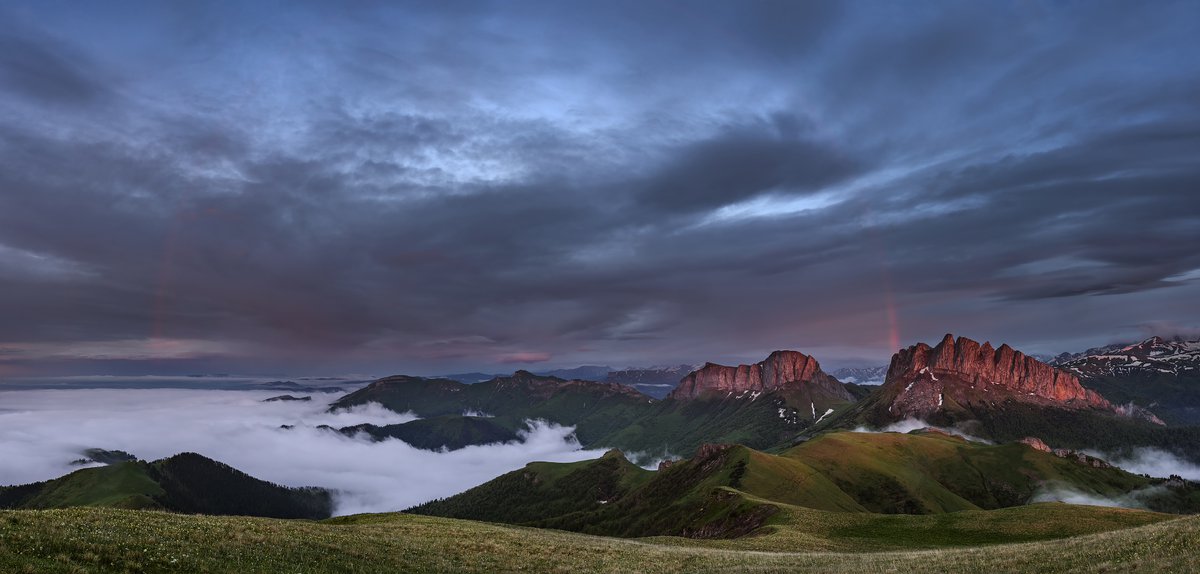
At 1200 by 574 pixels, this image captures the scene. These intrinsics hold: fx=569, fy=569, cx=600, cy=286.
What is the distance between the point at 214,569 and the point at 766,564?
123 feet

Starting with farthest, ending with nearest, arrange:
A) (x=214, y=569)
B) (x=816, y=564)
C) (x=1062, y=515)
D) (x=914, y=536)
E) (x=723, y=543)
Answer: (x=1062, y=515) → (x=914, y=536) → (x=723, y=543) → (x=816, y=564) → (x=214, y=569)

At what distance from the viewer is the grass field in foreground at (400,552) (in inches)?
989

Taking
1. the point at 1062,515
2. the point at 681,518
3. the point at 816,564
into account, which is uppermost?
the point at 816,564

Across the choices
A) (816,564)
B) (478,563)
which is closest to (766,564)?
(816,564)

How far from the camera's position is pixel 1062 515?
9244 centimetres

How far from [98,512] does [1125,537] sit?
214 ft

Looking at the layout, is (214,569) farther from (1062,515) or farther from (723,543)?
(1062,515)

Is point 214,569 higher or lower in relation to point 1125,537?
higher

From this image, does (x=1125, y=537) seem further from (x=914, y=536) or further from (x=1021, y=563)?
(x=914, y=536)

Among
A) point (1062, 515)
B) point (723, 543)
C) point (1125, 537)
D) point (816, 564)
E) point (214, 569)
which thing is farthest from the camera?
point (1062, 515)

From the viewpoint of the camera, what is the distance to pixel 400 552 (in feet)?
128

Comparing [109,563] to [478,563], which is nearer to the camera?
[109,563]

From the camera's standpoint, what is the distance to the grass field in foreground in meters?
25.1

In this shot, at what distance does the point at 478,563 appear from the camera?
1548 inches
